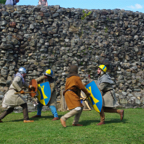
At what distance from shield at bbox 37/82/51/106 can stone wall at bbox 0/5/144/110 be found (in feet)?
11.7

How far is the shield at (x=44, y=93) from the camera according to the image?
19.7 feet

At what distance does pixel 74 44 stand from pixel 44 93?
→ 4.92m

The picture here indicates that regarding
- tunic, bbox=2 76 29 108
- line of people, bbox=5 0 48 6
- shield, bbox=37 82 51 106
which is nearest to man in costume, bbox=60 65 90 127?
shield, bbox=37 82 51 106

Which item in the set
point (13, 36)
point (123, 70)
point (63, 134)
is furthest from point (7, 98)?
point (123, 70)

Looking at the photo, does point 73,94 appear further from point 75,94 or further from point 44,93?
point 44,93

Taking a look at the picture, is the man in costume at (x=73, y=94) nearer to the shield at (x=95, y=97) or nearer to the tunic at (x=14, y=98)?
the shield at (x=95, y=97)

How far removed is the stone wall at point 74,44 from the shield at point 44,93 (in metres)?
3.56

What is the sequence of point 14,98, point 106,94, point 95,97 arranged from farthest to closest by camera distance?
point 14,98, point 106,94, point 95,97

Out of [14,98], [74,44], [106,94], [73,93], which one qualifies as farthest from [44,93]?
[74,44]

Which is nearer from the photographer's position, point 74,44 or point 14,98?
point 14,98

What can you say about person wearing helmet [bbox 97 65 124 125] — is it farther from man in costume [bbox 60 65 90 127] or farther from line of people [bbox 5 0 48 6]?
line of people [bbox 5 0 48 6]

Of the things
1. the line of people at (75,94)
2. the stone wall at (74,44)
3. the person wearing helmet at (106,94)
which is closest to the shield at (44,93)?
the line of people at (75,94)

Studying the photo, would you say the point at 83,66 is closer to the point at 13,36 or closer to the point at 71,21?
the point at 71,21

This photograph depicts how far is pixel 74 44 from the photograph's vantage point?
34.4 feet
